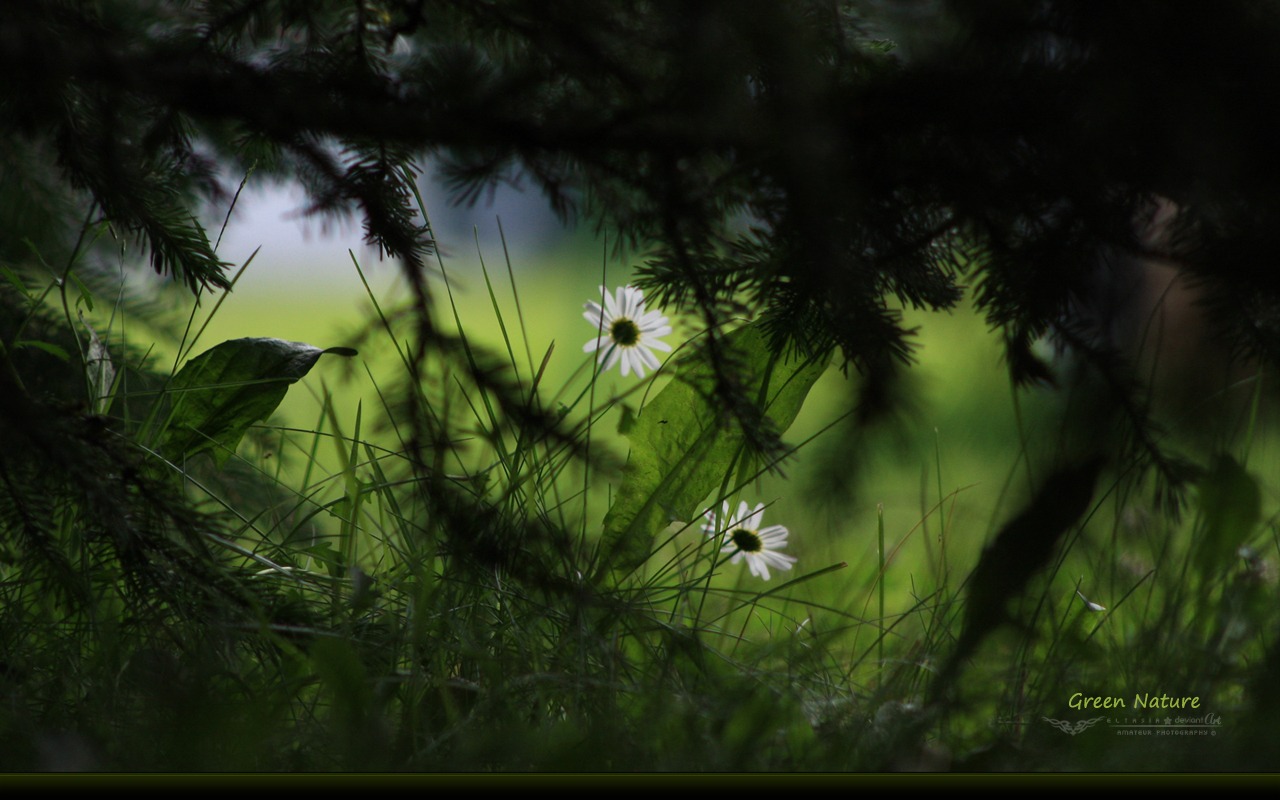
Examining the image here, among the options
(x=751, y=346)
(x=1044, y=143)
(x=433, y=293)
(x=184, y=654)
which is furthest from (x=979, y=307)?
(x=184, y=654)

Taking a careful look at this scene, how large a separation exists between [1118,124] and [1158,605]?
2.14 ft

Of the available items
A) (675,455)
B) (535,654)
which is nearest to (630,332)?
(675,455)

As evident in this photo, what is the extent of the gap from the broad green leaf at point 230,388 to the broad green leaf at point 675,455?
0.42 m

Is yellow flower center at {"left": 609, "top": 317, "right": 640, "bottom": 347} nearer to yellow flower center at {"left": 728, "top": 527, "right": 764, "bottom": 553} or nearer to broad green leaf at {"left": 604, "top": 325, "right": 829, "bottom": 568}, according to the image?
broad green leaf at {"left": 604, "top": 325, "right": 829, "bottom": 568}

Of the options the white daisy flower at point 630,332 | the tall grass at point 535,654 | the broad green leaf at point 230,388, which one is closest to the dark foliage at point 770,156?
the tall grass at point 535,654

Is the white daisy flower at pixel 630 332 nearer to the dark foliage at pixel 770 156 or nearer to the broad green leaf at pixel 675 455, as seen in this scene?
the broad green leaf at pixel 675 455

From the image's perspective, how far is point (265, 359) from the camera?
1.03 metres

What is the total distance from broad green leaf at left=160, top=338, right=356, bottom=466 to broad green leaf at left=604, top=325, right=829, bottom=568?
0.42 meters

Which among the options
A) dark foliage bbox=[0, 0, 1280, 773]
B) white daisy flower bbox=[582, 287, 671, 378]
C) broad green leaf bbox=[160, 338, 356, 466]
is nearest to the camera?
dark foliage bbox=[0, 0, 1280, 773]

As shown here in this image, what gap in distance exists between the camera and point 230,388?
41.0 inches

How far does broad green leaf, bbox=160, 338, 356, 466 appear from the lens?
1.02 meters

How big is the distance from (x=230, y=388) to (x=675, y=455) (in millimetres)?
561

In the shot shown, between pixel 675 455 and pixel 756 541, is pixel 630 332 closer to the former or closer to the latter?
pixel 675 455

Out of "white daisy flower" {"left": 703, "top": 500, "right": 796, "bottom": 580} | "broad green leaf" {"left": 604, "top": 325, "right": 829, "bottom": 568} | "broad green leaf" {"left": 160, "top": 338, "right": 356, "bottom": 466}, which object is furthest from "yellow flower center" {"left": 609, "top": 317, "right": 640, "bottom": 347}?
"broad green leaf" {"left": 160, "top": 338, "right": 356, "bottom": 466}
